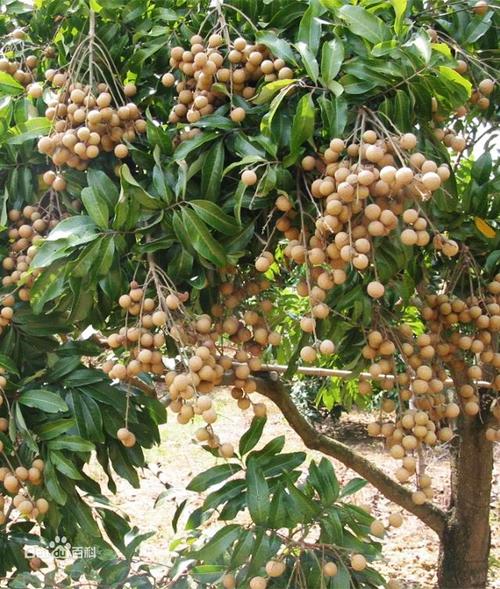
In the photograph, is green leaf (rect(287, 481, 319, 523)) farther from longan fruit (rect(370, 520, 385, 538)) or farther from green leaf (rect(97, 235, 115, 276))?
green leaf (rect(97, 235, 115, 276))

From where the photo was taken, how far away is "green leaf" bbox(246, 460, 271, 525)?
103 cm

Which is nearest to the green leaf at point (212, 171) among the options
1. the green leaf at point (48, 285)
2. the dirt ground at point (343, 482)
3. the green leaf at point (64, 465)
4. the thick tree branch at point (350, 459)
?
the green leaf at point (48, 285)

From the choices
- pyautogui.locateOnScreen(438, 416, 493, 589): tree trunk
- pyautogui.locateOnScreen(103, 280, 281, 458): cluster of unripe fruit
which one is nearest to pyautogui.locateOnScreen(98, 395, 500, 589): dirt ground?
pyautogui.locateOnScreen(438, 416, 493, 589): tree trunk

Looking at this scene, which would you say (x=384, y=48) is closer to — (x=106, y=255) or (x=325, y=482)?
(x=106, y=255)

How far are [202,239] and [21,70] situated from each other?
1.80 ft

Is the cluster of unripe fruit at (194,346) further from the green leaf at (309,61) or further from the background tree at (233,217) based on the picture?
the green leaf at (309,61)

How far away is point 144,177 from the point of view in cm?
103

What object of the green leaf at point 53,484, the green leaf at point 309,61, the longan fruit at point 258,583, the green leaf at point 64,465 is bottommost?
the longan fruit at point 258,583

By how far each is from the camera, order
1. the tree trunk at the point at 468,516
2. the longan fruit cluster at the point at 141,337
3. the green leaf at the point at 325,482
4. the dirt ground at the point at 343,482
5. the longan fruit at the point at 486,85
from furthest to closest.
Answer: the dirt ground at the point at 343,482, the tree trunk at the point at 468,516, the green leaf at the point at 325,482, the longan fruit at the point at 486,85, the longan fruit cluster at the point at 141,337

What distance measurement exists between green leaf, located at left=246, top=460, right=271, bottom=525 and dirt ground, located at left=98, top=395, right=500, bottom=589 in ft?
3.55

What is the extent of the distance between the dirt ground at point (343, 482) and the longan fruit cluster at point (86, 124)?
1.32m

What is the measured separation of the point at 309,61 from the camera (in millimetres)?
845

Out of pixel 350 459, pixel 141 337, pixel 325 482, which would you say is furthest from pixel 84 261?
pixel 350 459

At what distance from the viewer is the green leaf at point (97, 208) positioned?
0.92 meters
